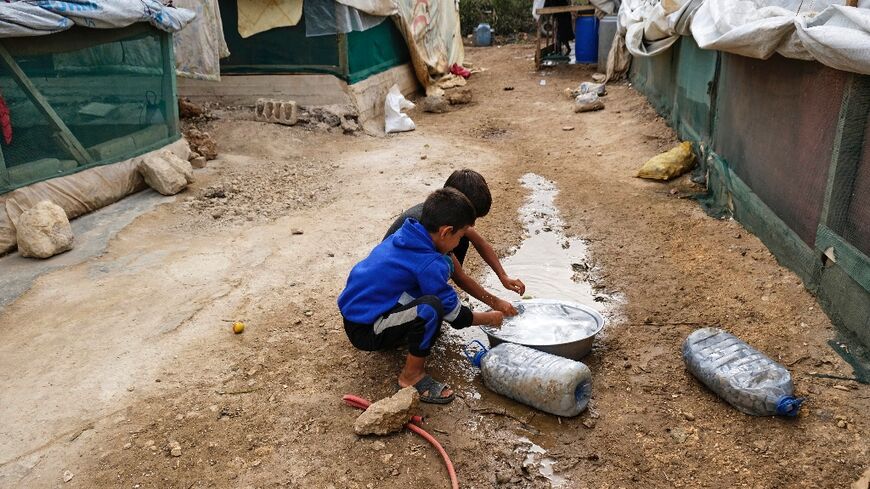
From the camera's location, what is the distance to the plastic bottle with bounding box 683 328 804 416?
286 cm

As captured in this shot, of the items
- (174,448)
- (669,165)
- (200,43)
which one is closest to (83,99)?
(200,43)

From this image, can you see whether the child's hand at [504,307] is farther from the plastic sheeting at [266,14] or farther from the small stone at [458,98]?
the small stone at [458,98]

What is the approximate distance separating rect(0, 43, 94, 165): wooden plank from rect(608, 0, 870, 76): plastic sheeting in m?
5.59

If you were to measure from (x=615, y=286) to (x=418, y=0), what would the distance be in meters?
9.27

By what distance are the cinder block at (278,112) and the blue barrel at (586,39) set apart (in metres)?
7.32

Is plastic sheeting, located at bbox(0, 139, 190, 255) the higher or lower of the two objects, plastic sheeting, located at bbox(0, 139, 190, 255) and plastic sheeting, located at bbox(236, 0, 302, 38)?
the lower

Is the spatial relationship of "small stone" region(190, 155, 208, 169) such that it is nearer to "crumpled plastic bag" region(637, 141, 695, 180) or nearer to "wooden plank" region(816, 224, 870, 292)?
"crumpled plastic bag" region(637, 141, 695, 180)

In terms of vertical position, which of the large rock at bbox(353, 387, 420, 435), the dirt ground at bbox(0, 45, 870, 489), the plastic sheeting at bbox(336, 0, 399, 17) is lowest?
the dirt ground at bbox(0, 45, 870, 489)

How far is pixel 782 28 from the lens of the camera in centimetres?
394

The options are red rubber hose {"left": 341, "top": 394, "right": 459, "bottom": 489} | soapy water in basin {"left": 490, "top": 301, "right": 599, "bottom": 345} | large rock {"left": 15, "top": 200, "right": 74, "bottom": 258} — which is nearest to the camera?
red rubber hose {"left": 341, "top": 394, "right": 459, "bottom": 489}

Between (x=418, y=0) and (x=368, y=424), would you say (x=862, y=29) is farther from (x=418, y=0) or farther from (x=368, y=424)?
(x=418, y=0)

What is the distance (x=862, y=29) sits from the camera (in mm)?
3074

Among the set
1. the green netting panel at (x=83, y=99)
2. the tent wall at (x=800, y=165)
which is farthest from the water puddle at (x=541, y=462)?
the green netting panel at (x=83, y=99)

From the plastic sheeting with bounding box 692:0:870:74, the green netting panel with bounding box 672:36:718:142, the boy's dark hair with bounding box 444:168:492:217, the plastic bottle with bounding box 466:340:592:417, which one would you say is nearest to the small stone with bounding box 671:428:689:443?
the plastic bottle with bounding box 466:340:592:417
